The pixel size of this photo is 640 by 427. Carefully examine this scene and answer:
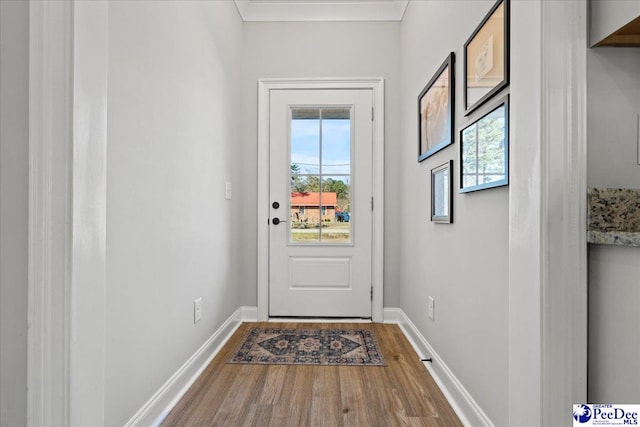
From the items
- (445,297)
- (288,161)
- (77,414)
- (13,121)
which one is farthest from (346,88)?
(77,414)

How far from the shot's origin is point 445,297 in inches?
73.0

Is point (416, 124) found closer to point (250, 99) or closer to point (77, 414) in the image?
point (250, 99)

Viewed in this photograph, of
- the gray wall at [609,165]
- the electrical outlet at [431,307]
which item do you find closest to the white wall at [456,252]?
the electrical outlet at [431,307]

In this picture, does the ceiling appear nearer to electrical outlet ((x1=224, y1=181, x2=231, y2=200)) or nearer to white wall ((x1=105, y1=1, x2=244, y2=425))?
white wall ((x1=105, y1=1, x2=244, y2=425))

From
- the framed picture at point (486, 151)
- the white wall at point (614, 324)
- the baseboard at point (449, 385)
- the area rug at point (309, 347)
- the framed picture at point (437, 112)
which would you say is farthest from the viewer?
the area rug at point (309, 347)

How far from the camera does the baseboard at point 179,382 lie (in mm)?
1453

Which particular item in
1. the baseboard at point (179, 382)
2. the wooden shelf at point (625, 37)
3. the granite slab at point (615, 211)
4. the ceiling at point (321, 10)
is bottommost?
the baseboard at point (179, 382)

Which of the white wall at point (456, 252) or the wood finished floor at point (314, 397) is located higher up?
the white wall at point (456, 252)

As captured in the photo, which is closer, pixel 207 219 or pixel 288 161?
pixel 207 219

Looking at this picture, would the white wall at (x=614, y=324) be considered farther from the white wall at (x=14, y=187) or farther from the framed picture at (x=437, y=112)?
the white wall at (x=14, y=187)

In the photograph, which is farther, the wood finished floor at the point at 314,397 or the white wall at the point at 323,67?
the white wall at the point at 323,67

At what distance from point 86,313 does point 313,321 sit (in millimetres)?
2253

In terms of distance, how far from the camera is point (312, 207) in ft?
9.84

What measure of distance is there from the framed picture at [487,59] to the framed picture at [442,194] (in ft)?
1.12
